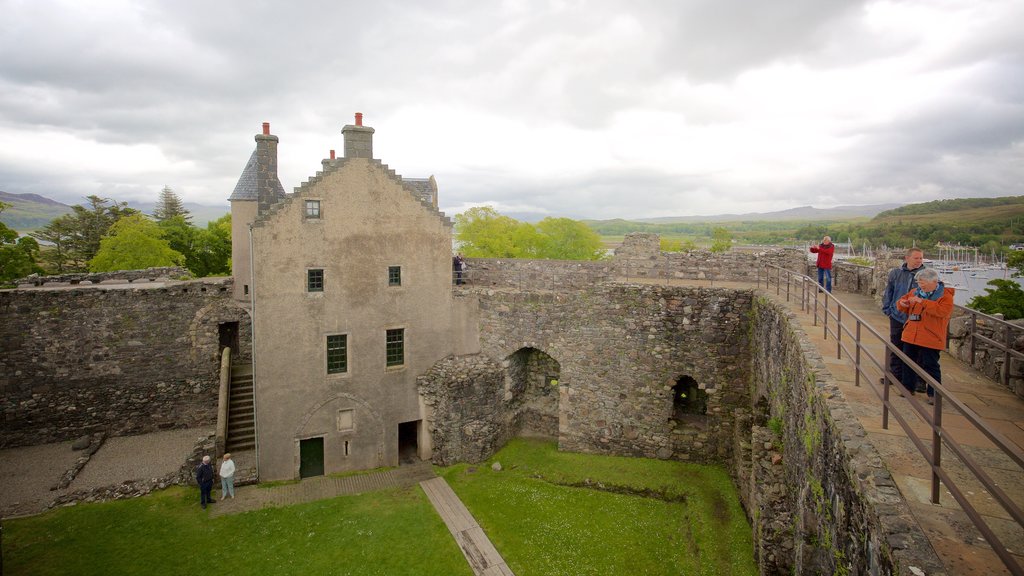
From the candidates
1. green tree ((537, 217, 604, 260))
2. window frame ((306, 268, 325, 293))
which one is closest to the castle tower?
window frame ((306, 268, 325, 293))

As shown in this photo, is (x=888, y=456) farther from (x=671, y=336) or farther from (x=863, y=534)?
(x=671, y=336)

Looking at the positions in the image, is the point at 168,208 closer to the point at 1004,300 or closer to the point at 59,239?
the point at 59,239

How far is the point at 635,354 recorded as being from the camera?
1670cm

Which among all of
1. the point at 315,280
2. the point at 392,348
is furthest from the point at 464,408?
the point at 315,280

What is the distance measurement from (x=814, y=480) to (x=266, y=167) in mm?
18531

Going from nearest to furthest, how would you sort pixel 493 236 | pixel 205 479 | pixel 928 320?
1. pixel 928 320
2. pixel 205 479
3. pixel 493 236

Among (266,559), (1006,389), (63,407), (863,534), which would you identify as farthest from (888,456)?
(63,407)

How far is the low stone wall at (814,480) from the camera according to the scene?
3799mm

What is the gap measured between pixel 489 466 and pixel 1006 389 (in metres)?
14.2

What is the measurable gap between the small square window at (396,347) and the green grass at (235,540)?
462cm

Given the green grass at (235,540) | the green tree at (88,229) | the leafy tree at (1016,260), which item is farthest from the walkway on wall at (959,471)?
the green tree at (88,229)

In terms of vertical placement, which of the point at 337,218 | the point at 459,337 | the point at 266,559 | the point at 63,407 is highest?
the point at 337,218

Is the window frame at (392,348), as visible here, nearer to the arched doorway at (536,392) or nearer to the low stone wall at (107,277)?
the arched doorway at (536,392)

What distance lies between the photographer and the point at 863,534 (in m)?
4.14
